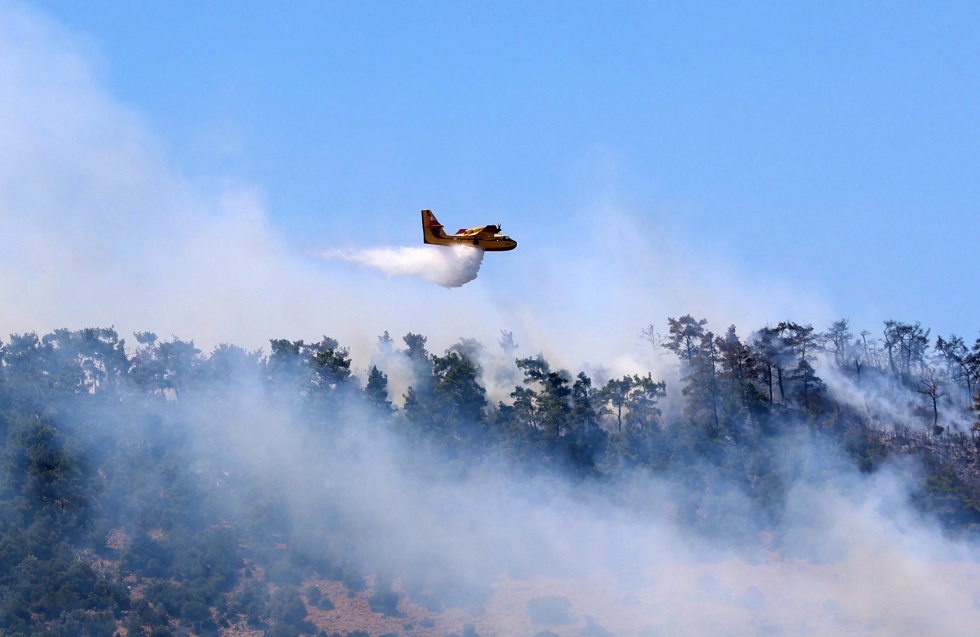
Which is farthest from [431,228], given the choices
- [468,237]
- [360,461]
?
[360,461]

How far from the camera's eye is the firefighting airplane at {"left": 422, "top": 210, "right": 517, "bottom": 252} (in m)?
93.6

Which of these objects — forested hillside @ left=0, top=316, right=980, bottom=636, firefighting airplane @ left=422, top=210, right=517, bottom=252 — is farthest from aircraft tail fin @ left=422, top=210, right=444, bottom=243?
forested hillside @ left=0, top=316, right=980, bottom=636

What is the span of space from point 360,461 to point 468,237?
34.8 meters

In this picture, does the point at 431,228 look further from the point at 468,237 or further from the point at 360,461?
the point at 360,461

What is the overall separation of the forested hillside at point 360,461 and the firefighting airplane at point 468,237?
30.6 metres

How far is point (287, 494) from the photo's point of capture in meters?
117

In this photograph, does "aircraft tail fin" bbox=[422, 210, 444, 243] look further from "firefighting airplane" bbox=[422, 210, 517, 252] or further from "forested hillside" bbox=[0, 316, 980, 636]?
"forested hillside" bbox=[0, 316, 980, 636]

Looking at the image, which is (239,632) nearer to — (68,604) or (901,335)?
(68,604)

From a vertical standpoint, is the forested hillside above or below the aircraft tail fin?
below

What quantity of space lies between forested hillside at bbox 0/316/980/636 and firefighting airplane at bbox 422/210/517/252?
3060 cm

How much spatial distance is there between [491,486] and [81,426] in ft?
127

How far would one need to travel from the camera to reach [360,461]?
12138 centimetres

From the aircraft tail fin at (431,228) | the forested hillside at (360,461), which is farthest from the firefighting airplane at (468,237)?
the forested hillside at (360,461)

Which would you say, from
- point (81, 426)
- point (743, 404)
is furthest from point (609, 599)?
point (81, 426)
